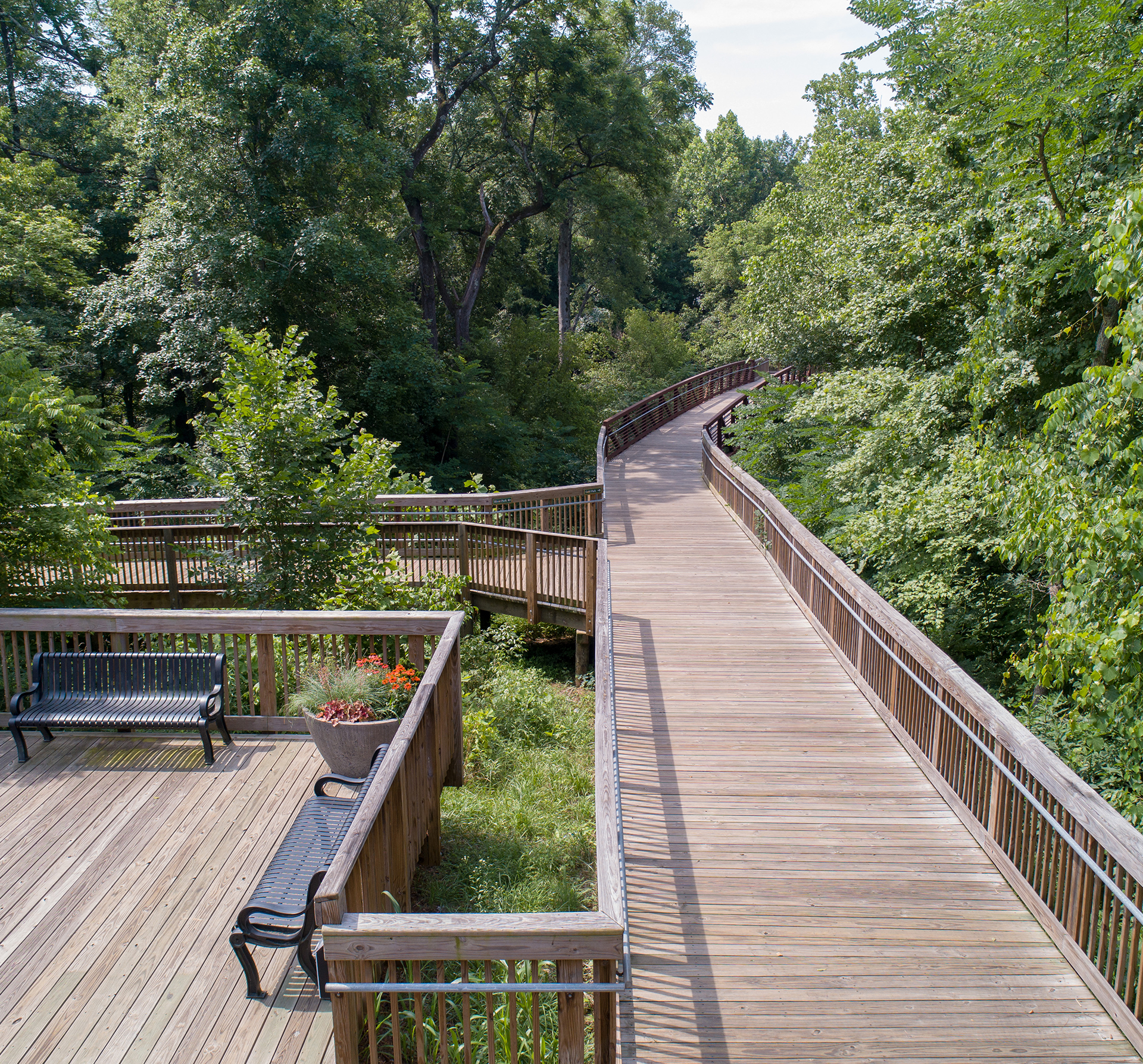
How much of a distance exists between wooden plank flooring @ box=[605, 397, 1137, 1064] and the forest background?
6.02ft

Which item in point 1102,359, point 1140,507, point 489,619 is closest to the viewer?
point 1140,507

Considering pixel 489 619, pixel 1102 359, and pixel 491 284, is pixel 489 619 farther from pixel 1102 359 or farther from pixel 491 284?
pixel 491 284

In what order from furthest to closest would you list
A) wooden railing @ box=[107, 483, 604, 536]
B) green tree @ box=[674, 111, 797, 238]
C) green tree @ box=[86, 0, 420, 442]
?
1. green tree @ box=[674, 111, 797, 238]
2. green tree @ box=[86, 0, 420, 442]
3. wooden railing @ box=[107, 483, 604, 536]

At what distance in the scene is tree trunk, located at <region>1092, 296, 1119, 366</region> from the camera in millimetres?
9227

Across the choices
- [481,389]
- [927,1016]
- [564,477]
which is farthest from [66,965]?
[564,477]

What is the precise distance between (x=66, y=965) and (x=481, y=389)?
22.0 metres

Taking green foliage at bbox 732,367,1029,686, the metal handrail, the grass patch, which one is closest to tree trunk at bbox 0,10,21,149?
green foliage at bbox 732,367,1029,686

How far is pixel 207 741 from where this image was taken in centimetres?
592

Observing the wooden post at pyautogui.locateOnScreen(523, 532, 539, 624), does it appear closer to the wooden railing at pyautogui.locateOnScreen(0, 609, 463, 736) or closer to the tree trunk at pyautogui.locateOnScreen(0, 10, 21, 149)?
the wooden railing at pyautogui.locateOnScreen(0, 609, 463, 736)

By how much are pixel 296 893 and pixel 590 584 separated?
22.4 feet

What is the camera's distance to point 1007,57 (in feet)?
29.6

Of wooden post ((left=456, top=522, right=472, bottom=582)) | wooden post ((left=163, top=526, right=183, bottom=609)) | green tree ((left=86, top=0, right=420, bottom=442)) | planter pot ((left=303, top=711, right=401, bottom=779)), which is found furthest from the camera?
green tree ((left=86, top=0, right=420, bottom=442))

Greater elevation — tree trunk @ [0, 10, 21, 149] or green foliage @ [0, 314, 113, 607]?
tree trunk @ [0, 10, 21, 149]

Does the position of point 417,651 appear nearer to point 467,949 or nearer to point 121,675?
point 121,675
